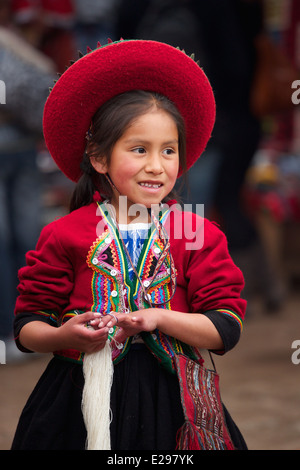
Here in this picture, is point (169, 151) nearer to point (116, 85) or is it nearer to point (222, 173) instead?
point (116, 85)

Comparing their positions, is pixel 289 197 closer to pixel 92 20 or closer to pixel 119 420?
pixel 92 20

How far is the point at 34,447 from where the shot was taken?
1.85 metres

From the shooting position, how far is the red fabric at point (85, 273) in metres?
1.83

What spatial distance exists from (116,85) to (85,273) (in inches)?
18.2

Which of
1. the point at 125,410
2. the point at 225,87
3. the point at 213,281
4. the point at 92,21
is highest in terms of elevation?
the point at 92,21

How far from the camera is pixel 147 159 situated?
1.82 m

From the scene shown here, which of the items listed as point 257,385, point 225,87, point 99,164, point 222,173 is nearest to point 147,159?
point 99,164

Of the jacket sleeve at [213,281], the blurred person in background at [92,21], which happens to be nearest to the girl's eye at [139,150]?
the jacket sleeve at [213,281]

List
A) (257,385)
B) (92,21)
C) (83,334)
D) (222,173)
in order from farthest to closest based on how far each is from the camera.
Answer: (92,21)
(222,173)
(257,385)
(83,334)

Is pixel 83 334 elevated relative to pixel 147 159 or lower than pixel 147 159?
lower

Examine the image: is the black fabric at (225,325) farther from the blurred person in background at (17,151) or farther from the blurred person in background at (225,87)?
the blurred person in background at (17,151)

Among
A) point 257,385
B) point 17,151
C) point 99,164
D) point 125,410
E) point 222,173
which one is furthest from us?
point 222,173

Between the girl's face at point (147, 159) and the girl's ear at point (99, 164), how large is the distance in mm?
34

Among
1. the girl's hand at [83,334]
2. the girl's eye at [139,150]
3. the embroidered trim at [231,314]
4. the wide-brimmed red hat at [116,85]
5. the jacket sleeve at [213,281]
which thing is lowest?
the girl's hand at [83,334]
